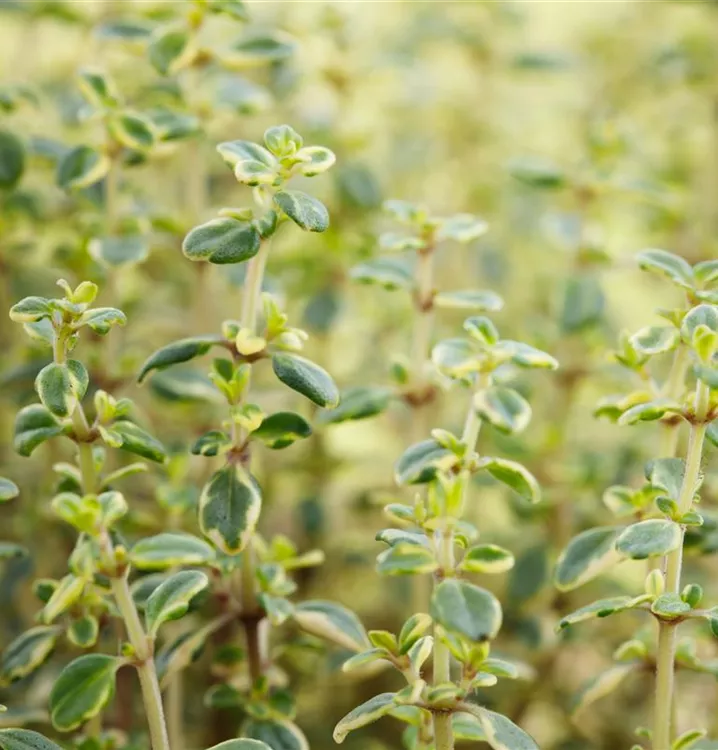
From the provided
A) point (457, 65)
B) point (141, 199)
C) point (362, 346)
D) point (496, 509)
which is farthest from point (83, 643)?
point (457, 65)

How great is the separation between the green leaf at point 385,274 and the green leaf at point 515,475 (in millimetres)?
282

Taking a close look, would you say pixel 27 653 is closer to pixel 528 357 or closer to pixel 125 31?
pixel 528 357

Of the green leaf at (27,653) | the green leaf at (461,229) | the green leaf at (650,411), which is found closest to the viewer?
the green leaf at (650,411)

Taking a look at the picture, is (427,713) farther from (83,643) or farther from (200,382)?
(200,382)

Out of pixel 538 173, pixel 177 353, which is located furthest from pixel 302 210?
pixel 538 173

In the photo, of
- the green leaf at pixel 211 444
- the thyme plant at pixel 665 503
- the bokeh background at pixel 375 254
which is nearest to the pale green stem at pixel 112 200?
the bokeh background at pixel 375 254

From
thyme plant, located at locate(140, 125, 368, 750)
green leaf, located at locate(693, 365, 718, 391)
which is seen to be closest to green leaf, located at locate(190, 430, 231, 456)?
thyme plant, located at locate(140, 125, 368, 750)

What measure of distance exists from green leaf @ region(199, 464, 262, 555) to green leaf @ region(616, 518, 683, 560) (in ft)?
1.04

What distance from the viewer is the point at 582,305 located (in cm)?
136

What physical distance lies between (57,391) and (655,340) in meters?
0.53

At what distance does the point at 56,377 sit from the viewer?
818mm

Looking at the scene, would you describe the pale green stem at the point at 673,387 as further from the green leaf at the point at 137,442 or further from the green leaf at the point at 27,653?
the green leaf at the point at 27,653

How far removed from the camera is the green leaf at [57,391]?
2.64ft

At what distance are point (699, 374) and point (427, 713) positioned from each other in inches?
15.4
